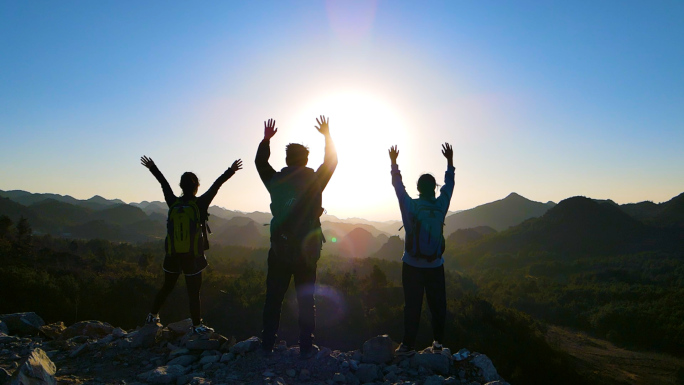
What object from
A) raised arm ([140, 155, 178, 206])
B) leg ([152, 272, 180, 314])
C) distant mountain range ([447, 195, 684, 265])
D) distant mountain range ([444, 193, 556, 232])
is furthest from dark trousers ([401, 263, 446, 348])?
distant mountain range ([444, 193, 556, 232])

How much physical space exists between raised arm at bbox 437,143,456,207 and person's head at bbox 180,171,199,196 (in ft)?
9.47

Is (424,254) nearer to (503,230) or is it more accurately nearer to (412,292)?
(412,292)

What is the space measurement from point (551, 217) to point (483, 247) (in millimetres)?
12303

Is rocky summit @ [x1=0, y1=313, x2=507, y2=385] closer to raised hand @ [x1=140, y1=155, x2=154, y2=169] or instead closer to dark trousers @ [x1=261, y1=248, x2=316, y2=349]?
dark trousers @ [x1=261, y1=248, x2=316, y2=349]

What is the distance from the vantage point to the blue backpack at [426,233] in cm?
380

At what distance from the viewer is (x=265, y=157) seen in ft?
12.4

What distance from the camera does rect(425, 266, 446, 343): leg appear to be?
3.87 m

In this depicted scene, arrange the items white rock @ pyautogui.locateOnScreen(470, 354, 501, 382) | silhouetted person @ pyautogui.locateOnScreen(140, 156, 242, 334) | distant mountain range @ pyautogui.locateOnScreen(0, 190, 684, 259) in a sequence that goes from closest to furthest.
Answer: white rock @ pyautogui.locateOnScreen(470, 354, 501, 382), silhouetted person @ pyautogui.locateOnScreen(140, 156, 242, 334), distant mountain range @ pyautogui.locateOnScreen(0, 190, 684, 259)

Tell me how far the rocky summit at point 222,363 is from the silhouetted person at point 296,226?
29cm

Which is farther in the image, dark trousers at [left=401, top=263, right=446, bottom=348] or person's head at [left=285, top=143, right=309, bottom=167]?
A: dark trousers at [left=401, top=263, right=446, bottom=348]

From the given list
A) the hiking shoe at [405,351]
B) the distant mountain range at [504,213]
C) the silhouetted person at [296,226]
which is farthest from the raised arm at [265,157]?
the distant mountain range at [504,213]

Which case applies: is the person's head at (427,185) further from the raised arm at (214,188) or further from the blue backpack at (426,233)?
the raised arm at (214,188)

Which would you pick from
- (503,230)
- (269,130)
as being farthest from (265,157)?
(503,230)

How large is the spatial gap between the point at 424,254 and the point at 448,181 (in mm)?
963
